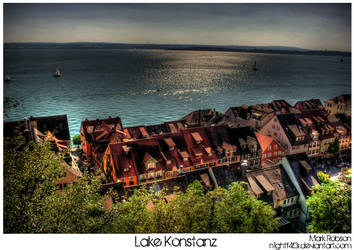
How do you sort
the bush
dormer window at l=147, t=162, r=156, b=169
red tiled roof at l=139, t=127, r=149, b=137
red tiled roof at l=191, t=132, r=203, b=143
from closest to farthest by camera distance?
dormer window at l=147, t=162, r=156, b=169 → red tiled roof at l=191, t=132, r=203, b=143 → red tiled roof at l=139, t=127, r=149, b=137 → the bush

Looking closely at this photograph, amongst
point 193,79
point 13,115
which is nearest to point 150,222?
point 13,115

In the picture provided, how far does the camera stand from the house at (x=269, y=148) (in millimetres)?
26266

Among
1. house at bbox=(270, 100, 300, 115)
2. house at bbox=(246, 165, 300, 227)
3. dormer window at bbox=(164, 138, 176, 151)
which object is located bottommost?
house at bbox=(246, 165, 300, 227)

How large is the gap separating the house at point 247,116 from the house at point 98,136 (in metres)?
13.5

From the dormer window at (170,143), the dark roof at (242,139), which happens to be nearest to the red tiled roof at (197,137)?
the dormer window at (170,143)

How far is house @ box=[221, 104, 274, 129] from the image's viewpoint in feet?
114

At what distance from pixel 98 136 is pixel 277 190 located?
16.2m

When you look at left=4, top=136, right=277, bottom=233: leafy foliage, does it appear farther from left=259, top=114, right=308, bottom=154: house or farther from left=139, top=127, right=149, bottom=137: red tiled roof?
left=259, top=114, right=308, bottom=154: house

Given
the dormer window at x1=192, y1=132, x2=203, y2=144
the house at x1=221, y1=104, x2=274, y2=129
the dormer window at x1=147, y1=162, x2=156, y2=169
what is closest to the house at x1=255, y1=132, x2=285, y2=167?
the dormer window at x1=192, y1=132, x2=203, y2=144

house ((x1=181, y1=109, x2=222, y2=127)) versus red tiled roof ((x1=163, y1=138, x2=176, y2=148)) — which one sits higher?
house ((x1=181, y1=109, x2=222, y2=127))

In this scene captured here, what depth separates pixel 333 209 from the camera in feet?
38.8

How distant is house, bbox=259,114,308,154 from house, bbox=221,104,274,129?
4.79 m

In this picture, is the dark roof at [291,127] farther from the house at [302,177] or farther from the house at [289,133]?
the house at [302,177]

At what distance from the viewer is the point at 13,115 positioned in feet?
112
